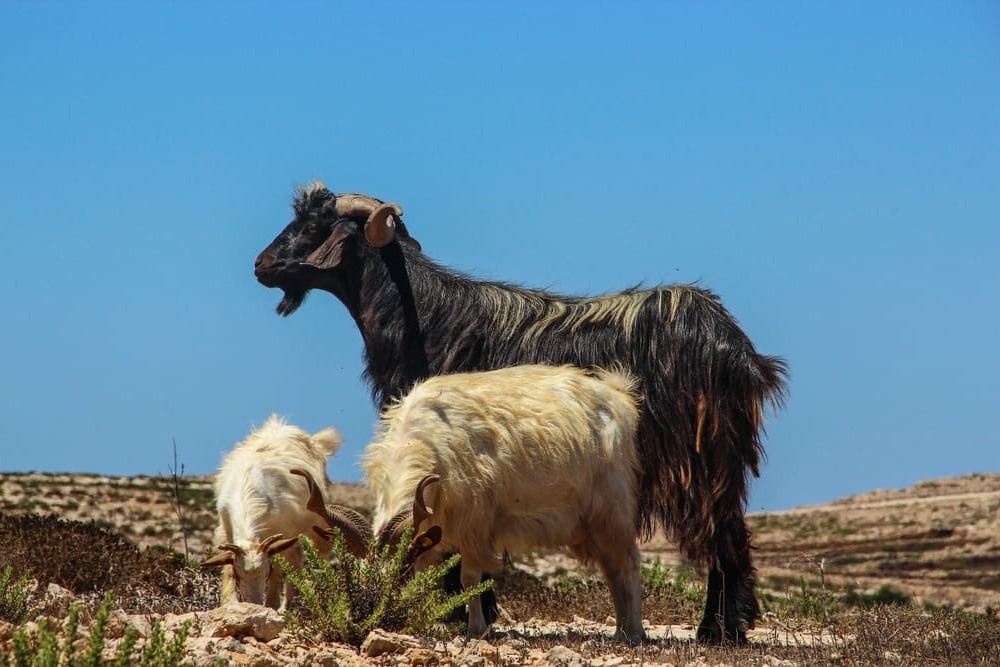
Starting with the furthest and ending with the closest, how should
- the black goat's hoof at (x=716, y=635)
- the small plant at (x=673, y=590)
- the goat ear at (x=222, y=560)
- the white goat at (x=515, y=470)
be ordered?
the small plant at (x=673, y=590)
the black goat's hoof at (x=716, y=635)
the goat ear at (x=222, y=560)
the white goat at (x=515, y=470)

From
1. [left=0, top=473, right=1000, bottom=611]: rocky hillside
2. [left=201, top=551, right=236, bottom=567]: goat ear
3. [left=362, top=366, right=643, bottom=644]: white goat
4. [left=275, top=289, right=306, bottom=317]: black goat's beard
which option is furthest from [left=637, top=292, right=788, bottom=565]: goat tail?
[left=0, top=473, right=1000, bottom=611]: rocky hillside

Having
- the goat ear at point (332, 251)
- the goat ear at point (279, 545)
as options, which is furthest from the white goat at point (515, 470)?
the goat ear at point (332, 251)

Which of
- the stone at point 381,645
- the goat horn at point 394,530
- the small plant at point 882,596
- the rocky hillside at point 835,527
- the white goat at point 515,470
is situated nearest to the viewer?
the stone at point 381,645

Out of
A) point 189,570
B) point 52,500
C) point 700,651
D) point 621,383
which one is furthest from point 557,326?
point 52,500

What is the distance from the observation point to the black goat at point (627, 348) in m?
10.4

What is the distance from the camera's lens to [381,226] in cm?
1173

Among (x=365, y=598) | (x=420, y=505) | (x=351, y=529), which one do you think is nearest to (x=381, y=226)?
(x=351, y=529)

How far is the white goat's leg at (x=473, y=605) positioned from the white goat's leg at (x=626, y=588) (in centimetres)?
97

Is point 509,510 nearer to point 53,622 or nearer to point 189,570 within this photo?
point 53,622

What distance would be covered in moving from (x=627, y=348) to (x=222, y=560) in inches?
142

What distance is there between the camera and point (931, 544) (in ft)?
121

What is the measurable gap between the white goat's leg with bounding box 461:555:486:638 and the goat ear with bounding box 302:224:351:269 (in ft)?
13.2

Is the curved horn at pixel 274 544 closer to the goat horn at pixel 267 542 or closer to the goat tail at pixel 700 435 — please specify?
the goat horn at pixel 267 542

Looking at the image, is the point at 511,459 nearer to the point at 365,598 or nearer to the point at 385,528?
the point at 385,528
